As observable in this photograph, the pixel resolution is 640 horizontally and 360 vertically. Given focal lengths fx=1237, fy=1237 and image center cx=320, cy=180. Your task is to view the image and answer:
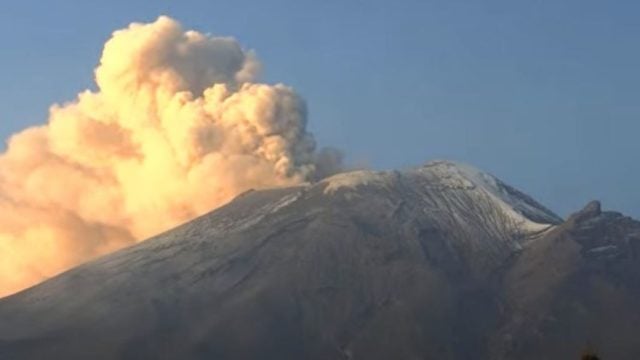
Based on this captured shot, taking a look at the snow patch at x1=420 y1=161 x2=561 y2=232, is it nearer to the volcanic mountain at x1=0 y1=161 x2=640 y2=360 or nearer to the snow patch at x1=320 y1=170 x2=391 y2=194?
the volcanic mountain at x1=0 y1=161 x2=640 y2=360

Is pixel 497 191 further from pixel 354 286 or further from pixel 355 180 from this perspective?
pixel 354 286

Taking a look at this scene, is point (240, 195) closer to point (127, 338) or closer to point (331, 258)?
point (331, 258)

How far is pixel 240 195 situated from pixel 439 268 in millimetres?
18312

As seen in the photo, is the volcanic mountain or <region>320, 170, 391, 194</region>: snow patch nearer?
the volcanic mountain

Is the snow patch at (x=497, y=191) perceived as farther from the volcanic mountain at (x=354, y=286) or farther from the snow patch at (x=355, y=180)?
the snow patch at (x=355, y=180)

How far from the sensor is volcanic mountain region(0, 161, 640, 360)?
86188 mm

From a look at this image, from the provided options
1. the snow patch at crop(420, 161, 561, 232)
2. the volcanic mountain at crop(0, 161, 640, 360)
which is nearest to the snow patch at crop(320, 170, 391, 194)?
the volcanic mountain at crop(0, 161, 640, 360)

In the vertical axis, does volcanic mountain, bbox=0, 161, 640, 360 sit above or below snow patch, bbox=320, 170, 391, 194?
below

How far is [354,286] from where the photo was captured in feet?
308

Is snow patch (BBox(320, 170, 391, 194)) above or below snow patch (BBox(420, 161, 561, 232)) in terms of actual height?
above

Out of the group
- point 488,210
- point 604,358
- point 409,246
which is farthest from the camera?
point 488,210

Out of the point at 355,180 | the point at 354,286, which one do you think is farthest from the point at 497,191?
the point at 354,286

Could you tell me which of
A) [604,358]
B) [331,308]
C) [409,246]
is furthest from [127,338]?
[604,358]

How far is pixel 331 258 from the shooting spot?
3792 inches
